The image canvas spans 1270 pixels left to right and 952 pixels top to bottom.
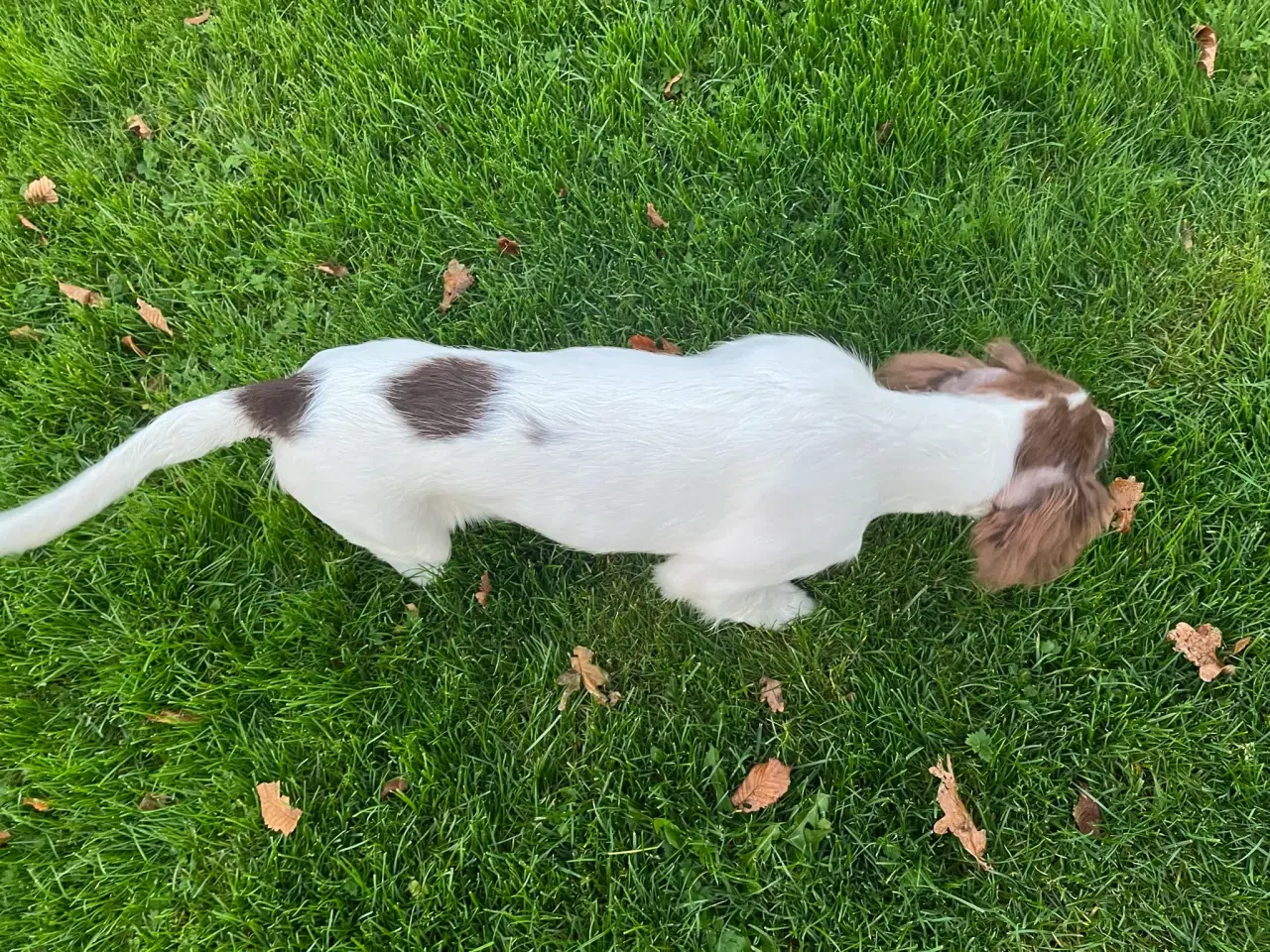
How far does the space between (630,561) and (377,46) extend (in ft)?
10.2

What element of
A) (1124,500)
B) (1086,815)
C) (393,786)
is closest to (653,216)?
(1124,500)

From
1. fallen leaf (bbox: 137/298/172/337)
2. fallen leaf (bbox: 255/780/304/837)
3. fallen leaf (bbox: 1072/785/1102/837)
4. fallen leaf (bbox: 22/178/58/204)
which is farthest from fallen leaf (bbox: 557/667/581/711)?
fallen leaf (bbox: 22/178/58/204)

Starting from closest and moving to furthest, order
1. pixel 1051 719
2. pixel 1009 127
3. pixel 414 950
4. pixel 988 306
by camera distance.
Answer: pixel 414 950 → pixel 1051 719 → pixel 988 306 → pixel 1009 127

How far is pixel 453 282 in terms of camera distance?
3.88 metres

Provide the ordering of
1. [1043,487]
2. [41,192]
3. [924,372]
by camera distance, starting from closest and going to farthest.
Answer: [1043,487], [924,372], [41,192]

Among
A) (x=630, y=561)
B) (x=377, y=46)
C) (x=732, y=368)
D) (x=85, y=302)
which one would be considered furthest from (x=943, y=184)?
(x=85, y=302)

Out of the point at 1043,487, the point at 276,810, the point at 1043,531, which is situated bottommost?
the point at 276,810

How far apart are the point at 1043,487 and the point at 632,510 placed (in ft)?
4.39

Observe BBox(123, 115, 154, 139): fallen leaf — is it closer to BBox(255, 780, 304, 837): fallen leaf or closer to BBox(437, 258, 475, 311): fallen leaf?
BBox(437, 258, 475, 311): fallen leaf

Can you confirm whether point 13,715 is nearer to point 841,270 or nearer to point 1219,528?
point 841,270

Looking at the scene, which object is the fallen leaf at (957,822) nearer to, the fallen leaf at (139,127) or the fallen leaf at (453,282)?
the fallen leaf at (453,282)

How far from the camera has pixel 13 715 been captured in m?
3.22

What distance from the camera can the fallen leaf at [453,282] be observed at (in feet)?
12.7

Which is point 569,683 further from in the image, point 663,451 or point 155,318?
point 155,318
